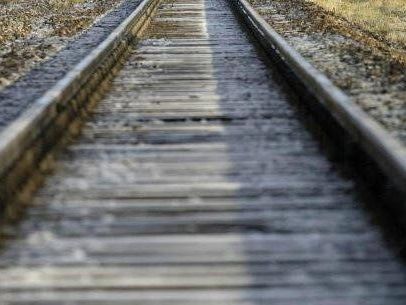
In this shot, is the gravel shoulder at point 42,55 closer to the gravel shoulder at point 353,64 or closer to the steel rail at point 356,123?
the steel rail at point 356,123

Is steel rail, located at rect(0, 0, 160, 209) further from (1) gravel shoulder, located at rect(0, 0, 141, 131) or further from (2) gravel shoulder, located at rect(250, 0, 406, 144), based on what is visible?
(2) gravel shoulder, located at rect(250, 0, 406, 144)

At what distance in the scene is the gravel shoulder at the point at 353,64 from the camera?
5.80 meters

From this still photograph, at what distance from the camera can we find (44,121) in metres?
4.86

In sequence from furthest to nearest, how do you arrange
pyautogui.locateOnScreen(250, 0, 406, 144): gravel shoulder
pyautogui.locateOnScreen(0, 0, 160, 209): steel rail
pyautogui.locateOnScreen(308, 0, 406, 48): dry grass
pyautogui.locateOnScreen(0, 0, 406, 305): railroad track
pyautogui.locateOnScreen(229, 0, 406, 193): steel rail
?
pyautogui.locateOnScreen(308, 0, 406, 48): dry grass → pyautogui.locateOnScreen(250, 0, 406, 144): gravel shoulder → pyautogui.locateOnScreen(0, 0, 160, 209): steel rail → pyautogui.locateOnScreen(229, 0, 406, 193): steel rail → pyautogui.locateOnScreen(0, 0, 406, 305): railroad track

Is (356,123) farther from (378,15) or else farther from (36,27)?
(378,15)

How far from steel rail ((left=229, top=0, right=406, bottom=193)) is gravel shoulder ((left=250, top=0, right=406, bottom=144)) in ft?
1.39

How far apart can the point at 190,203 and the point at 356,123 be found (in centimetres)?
141

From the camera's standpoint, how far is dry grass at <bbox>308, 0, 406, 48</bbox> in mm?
15242

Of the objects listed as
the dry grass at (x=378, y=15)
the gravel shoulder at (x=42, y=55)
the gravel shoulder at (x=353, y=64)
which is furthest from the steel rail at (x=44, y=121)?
the dry grass at (x=378, y=15)

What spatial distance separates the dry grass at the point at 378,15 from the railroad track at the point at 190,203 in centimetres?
899

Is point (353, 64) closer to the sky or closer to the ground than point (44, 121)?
closer to the ground

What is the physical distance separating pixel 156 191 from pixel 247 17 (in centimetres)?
978

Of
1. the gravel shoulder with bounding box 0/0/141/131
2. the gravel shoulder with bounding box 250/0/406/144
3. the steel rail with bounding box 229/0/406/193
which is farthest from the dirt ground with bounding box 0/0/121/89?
the gravel shoulder with bounding box 250/0/406/144

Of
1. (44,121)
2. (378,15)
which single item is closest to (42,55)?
(44,121)
